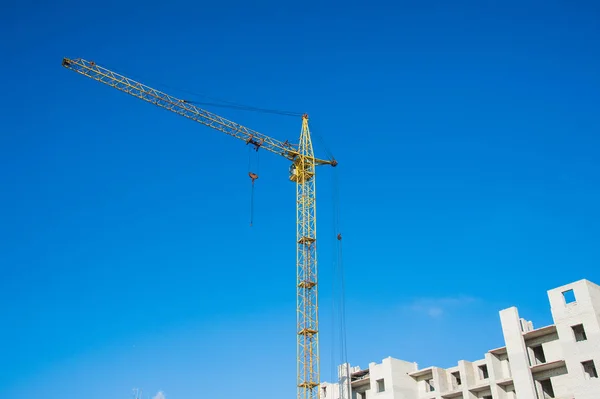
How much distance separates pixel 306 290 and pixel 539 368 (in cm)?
2828

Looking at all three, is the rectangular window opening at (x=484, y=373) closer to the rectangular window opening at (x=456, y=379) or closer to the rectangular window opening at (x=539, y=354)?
the rectangular window opening at (x=456, y=379)

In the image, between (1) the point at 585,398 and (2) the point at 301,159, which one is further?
(2) the point at 301,159

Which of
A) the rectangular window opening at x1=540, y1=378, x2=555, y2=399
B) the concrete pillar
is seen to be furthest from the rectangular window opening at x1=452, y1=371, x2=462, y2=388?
the rectangular window opening at x1=540, y1=378, x2=555, y2=399

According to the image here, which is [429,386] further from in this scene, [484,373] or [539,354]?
[539,354]

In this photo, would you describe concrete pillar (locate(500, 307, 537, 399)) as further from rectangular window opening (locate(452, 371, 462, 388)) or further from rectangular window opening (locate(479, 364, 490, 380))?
rectangular window opening (locate(452, 371, 462, 388))

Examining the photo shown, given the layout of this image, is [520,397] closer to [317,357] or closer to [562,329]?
[562,329]

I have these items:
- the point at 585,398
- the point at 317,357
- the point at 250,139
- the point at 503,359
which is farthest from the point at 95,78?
the point at 585,398

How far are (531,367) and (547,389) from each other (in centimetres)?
300

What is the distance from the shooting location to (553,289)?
60.8 metres

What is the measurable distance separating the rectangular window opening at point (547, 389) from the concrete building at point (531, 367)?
3.5 inches

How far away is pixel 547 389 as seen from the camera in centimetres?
6159

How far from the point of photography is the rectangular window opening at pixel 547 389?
61125mm

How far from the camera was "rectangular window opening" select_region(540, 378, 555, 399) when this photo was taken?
2406 inches

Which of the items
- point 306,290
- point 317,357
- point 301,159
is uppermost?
point 301,159
